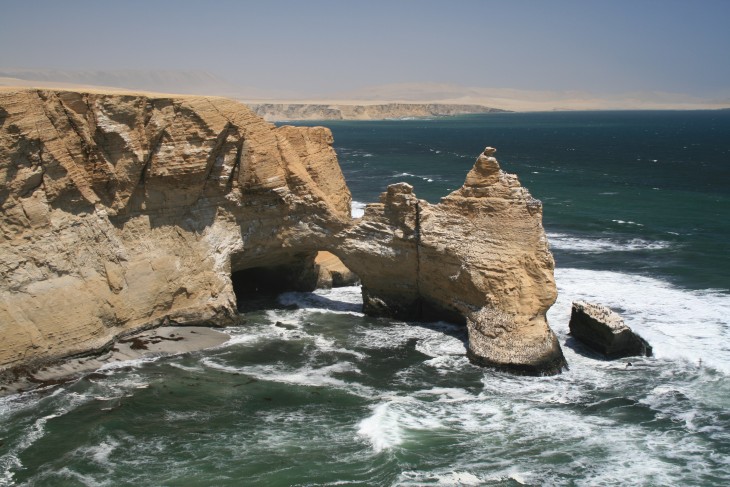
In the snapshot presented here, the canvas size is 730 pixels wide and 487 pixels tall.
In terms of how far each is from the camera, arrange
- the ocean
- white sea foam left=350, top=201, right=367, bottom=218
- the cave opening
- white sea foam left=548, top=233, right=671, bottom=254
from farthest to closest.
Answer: white sea foam left=350, top=201, right=367, bottom=218 < white sea foam left=548, top=233, right=671, bottom=254 < the cave opening < the ocean

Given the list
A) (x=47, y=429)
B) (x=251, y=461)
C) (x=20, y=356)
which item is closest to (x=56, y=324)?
(x=20, y=356)

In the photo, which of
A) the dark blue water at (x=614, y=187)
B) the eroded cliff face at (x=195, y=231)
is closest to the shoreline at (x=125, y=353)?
the eroded cliff face at (x=195, y=231)

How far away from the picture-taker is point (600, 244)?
126 ft

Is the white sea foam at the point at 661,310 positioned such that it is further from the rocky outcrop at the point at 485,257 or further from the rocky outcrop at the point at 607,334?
the rocky outcrop at the point at 485,257

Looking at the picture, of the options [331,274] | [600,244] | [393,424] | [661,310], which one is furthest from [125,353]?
[600,244]

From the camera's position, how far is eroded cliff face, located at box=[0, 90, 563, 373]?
19.8 metres

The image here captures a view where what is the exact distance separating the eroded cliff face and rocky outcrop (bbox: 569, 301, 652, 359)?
1.93 m

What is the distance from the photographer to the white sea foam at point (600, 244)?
122 feet

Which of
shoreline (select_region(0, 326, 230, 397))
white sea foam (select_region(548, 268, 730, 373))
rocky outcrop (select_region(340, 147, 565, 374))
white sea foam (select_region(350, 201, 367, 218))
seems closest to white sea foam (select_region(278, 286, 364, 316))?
rocky outcrop (select_region(340, 147, 565, 374))

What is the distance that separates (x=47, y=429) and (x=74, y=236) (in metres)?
6.15

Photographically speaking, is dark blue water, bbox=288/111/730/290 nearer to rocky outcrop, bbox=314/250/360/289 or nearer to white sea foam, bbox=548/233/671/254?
white sea foam, bbox=548/233/671/254

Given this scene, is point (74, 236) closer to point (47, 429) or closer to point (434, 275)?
point (47, 429)

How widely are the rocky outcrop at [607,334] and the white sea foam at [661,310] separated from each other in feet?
2.85

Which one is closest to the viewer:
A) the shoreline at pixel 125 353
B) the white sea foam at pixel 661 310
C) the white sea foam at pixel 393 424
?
the white sea foam at pixel 393 424
